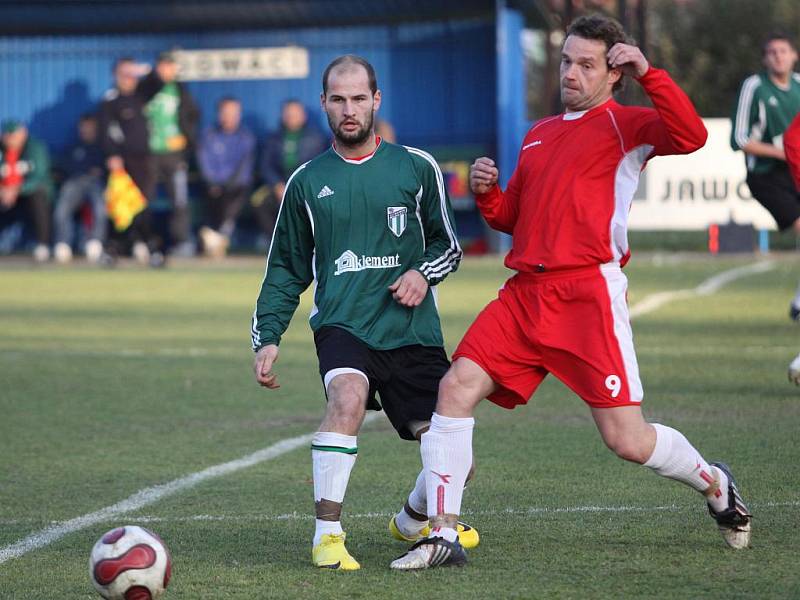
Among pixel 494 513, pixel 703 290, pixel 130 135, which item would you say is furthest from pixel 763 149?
pixel 130 135

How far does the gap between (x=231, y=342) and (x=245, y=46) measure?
14.6m

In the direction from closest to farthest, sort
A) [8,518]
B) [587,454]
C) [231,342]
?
[8,518], [587,454], [231,342]

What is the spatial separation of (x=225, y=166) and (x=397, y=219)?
770 inches

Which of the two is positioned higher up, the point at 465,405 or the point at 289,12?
the point at 289,12

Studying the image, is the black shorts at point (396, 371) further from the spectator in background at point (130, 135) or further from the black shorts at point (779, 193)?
the spectator in background at point (130, 135)

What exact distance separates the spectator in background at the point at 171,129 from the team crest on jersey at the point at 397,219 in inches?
745

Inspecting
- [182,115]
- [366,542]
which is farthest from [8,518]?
[182,115]

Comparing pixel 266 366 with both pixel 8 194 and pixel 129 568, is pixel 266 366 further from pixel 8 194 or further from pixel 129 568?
pixel 8 194

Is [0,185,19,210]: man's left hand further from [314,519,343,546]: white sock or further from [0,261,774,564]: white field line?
[314,519,343,546]: white sock

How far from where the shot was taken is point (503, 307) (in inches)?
223

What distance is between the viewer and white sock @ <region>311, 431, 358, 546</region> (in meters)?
5.50

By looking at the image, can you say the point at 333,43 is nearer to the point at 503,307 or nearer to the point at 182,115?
the point at 182,115

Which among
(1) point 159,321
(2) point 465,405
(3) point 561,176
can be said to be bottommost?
(1) point 159,321

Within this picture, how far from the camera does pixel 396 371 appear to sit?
19.1 feet
